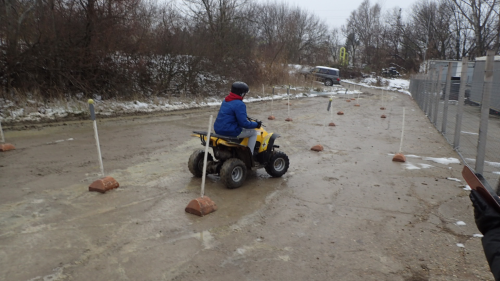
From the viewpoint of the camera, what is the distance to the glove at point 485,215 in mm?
2109

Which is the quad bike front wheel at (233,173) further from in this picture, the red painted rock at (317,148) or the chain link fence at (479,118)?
the chain link fence at (479,118)

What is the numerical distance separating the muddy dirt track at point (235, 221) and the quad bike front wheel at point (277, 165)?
14 cm

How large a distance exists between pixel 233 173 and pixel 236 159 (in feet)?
0.77

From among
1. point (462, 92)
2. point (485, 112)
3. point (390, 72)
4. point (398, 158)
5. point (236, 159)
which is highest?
point (390, 72)

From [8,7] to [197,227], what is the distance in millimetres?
12876

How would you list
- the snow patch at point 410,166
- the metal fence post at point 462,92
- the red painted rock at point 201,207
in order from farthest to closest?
the metal fence post at point 462,92 → the snow patch at point 410,166 → the red painted rock at point 201,207

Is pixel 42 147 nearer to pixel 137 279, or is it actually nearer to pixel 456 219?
pixel 137 279

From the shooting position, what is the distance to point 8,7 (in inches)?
515

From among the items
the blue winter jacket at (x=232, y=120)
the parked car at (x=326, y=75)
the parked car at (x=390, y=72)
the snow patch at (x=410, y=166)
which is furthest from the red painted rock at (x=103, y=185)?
the parked car at (x=390, y=72)

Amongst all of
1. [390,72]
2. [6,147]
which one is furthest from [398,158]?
[390,72]

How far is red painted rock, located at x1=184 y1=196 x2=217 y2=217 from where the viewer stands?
16.1ft

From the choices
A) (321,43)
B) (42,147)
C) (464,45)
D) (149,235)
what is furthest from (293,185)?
(321,43)

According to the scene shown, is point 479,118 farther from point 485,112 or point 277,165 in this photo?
point 277,165

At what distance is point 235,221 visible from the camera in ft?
15.9
